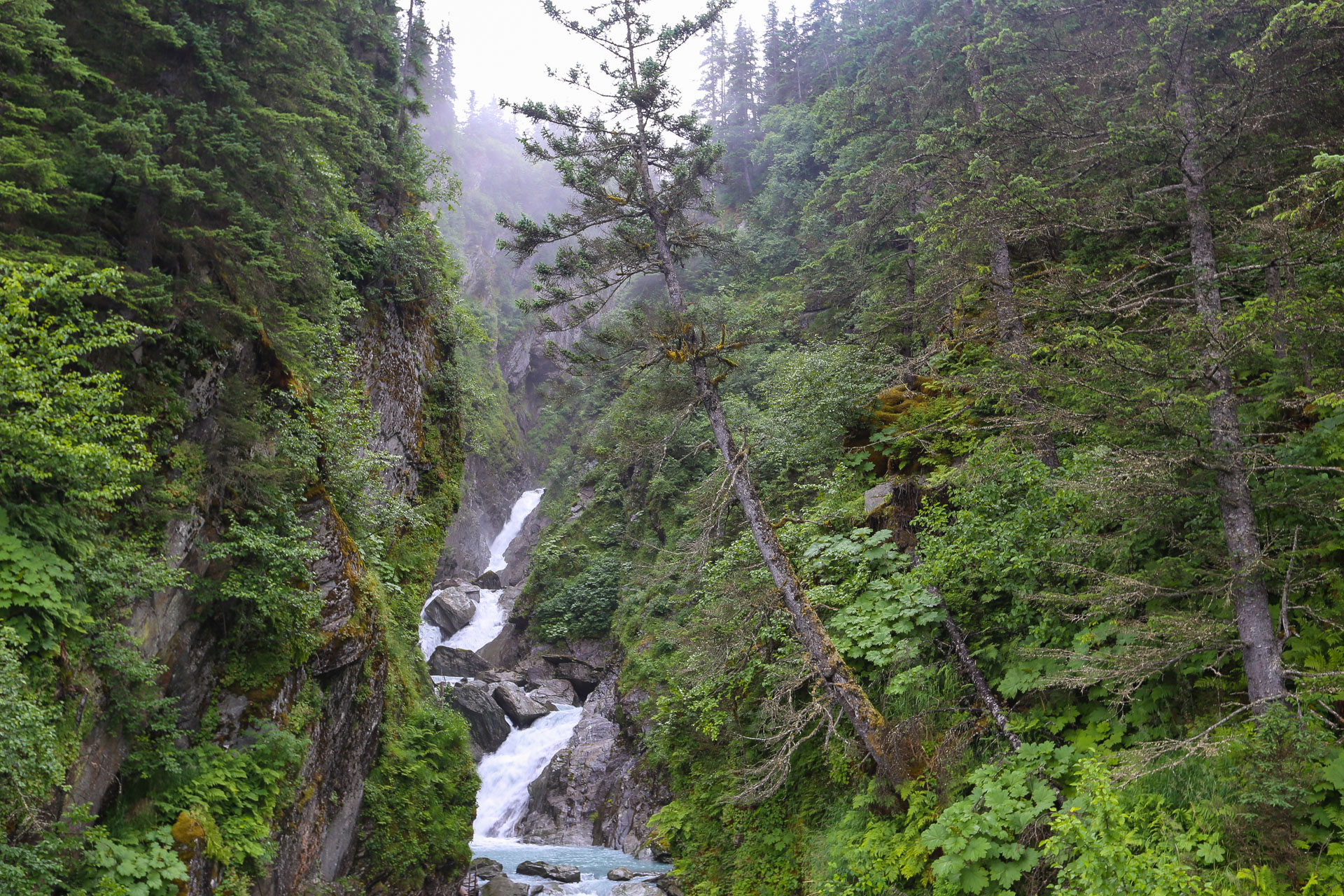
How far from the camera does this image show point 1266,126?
724 centimetres

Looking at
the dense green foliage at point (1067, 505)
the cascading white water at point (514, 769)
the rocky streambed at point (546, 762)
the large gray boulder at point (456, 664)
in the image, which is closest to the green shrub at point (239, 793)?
the dense green foliage at point (1067, 505)

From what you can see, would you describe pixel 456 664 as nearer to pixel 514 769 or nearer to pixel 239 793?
pixel 514 769

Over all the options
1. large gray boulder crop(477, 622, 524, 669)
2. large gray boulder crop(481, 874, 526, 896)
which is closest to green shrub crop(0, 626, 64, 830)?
large gray boulder crop(481, 874, 526, 896)

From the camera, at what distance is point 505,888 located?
42.7 ft

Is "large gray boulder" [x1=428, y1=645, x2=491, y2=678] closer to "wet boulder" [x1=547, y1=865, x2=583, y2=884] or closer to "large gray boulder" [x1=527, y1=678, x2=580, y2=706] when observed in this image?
"large gray boulder" [x1=527, y1=678, x2=580, y2=706]

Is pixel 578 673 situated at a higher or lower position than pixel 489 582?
lower

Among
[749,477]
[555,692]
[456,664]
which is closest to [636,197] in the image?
[749,477]

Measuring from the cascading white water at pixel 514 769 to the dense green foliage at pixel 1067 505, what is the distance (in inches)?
287

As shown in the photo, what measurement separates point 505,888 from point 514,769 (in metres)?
6.48

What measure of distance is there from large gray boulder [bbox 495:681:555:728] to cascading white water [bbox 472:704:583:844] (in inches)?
7.7

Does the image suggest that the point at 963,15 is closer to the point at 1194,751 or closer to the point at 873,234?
the point at 873,234

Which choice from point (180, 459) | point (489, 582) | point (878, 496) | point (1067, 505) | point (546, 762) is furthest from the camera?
point (489, 582)

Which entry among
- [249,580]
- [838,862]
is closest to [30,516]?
[249,580]

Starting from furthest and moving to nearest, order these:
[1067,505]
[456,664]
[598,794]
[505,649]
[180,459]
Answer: [505,649]
[456,664]
[598,794]
[180,459]
[1067,505]
